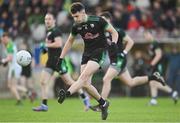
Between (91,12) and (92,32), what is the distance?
591 inches

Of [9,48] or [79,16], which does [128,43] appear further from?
[9,48]

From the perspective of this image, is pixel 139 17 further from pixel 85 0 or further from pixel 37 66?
pixel 37 66

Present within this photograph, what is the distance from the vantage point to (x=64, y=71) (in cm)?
2023

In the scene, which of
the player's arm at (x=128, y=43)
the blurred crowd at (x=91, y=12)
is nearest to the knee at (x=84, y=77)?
the player's arm at (x=128, y=43)

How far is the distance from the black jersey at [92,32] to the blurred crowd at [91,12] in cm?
1357

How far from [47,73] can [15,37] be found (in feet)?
31.1

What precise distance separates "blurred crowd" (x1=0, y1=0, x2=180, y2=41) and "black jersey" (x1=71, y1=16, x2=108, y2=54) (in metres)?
13.6

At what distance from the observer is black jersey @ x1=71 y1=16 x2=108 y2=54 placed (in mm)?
15938

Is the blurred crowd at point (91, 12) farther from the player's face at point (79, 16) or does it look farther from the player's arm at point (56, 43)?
the player's face at point (79, 16)

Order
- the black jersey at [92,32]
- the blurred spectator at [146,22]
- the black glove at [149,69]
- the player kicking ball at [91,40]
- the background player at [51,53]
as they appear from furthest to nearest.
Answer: the blurred spectator at [146,22]
the black glove at [149,69]
the background player at [51,53]
the black jersey at [92,32]
the player kicking ball at [91,40]

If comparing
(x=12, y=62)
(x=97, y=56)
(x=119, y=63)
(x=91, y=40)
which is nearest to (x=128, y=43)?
(x=119, y=63)

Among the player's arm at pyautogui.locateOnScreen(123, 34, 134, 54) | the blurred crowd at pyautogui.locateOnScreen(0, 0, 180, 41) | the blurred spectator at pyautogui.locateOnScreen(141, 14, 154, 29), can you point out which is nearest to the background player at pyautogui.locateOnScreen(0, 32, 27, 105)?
the blurred crowd at pyautogui.locateOnScreen(0, 0, 180, 41)

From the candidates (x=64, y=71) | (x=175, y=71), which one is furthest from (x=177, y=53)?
(x=64, y=71)

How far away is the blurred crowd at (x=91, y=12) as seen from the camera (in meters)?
30.1
